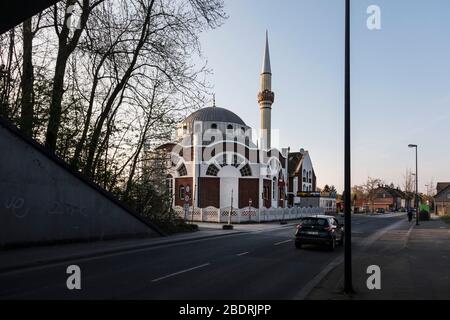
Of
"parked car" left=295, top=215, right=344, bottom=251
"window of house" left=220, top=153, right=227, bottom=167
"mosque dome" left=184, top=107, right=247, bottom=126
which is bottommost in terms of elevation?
"parked car" left=295, top=215, right=344, bottom=251

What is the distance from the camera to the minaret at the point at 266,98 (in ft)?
200

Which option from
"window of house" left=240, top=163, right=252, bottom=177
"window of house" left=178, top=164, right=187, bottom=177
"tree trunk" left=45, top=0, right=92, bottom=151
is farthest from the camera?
"window of house" left=178, top=164, right=187, bottom=177

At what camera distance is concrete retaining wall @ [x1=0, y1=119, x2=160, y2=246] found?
14.9 meters

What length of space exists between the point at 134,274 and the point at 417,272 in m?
7.80

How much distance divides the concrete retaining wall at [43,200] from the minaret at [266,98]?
43.7 meters

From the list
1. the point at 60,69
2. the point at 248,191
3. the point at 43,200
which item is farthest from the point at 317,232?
the point at 248,191

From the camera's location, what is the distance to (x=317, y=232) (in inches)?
710

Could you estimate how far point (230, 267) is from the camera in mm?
12781

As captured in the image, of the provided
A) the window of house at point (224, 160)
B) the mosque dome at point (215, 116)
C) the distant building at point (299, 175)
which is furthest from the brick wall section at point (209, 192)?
the distant building at point (299, 175)

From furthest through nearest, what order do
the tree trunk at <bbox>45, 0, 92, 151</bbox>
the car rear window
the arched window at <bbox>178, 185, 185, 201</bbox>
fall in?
the arched window at <bbox>178, 185, 185, 201</bbox>, the tree trunk at <bbox>45, 0, 92, 151</bbox>, the car rear window

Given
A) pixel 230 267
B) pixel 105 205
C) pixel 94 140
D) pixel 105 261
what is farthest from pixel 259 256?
pixel 94 140

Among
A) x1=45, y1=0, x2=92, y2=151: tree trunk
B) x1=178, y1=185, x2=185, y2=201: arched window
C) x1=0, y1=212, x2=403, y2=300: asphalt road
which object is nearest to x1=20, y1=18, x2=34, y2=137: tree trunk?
x1=45, y1=0, x2=92, y2=151: tree trunk

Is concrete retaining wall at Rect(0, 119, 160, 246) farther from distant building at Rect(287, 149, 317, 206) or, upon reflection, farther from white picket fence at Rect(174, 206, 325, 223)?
distant building at Rect(287, 149, 317, 206)
